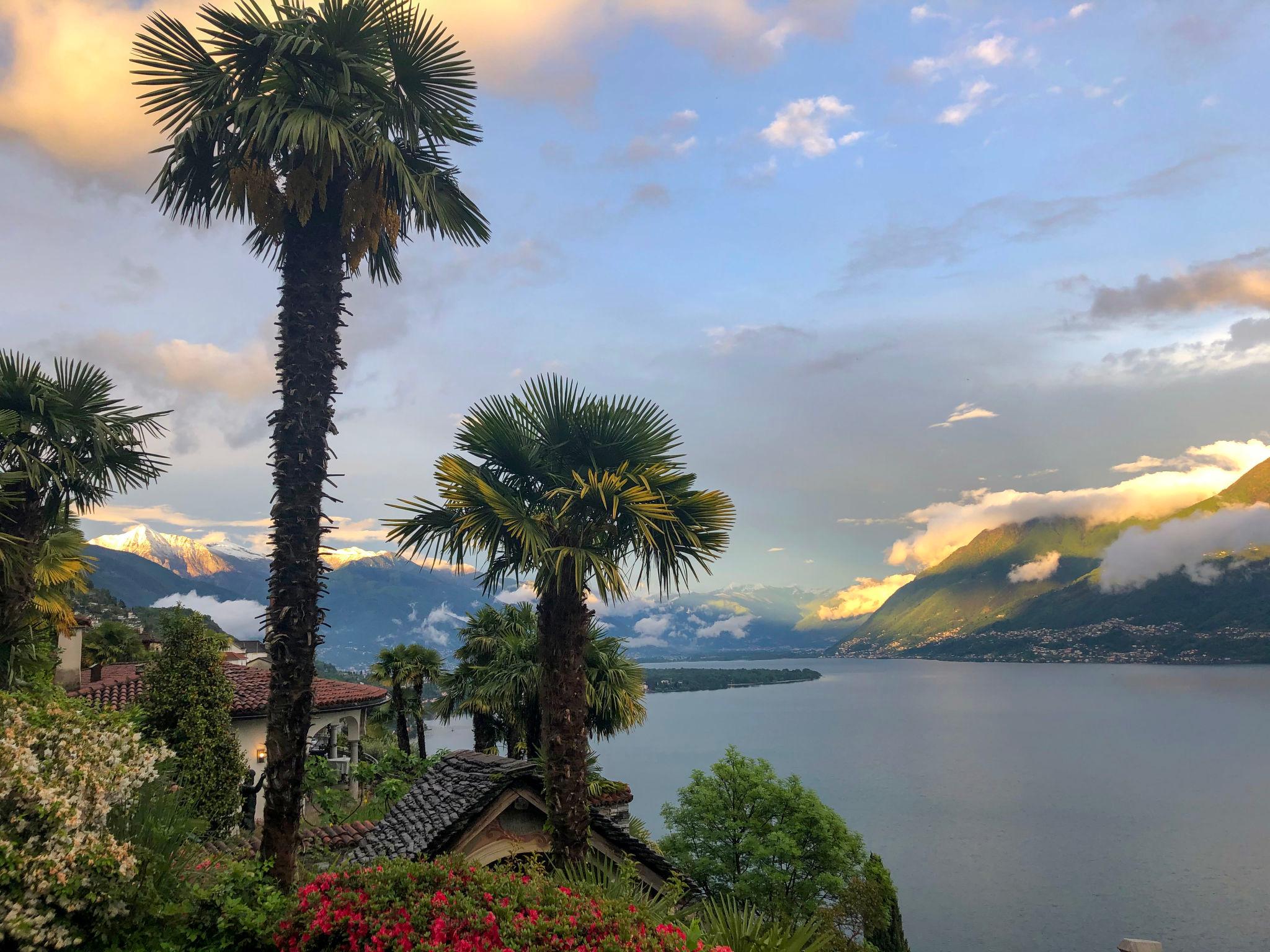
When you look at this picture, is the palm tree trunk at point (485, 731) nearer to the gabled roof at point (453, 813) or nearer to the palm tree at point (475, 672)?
the palm tree at point (475, 672)

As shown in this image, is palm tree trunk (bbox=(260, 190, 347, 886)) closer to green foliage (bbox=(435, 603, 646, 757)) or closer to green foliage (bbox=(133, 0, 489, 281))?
green foliage (bbox=(133, 0, 489, 281))

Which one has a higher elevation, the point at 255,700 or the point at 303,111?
the point at 303,111

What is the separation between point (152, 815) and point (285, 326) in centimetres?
550

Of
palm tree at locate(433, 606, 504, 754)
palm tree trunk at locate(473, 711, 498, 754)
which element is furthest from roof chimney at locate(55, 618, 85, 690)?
palm tree trunk at locate(473, 711, 498, 754)

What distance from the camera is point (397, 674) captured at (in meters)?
46.7

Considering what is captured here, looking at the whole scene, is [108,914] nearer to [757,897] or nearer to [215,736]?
[215,736]

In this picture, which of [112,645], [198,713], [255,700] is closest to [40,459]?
[198,713]

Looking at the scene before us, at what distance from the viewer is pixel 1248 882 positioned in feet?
191

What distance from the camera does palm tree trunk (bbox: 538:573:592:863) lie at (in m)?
10.3

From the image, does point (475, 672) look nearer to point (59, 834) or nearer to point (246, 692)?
point (246, 692)

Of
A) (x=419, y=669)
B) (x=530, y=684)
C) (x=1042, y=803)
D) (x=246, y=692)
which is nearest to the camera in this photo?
(x=530, y=684)

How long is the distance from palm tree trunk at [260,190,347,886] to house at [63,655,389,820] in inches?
434

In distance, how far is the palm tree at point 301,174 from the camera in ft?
29.3

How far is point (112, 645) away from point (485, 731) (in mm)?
27640
